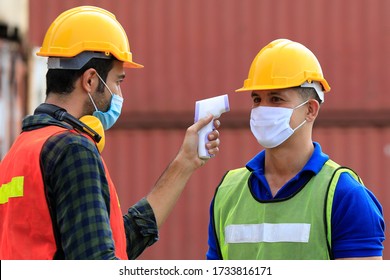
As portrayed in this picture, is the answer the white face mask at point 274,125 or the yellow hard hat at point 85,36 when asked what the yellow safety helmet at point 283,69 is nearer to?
the white face mask at point 274,125

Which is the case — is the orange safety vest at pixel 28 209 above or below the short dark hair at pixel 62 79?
below

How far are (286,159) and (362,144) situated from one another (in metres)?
5.59

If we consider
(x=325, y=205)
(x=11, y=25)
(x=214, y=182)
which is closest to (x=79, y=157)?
(x=325, y=205)

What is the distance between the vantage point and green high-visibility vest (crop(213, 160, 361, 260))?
3.27m

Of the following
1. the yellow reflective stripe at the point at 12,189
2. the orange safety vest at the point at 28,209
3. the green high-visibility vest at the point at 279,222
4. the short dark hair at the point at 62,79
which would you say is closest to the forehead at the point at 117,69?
the short dark hair at the point at 62,79

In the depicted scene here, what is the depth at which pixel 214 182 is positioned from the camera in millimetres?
9023

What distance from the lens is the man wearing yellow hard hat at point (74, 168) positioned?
111 inches

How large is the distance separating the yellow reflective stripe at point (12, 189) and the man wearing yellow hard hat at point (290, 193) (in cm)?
95

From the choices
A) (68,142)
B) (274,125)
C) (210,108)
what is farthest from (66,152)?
(274,125)

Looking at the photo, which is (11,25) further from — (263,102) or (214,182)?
(263,102)

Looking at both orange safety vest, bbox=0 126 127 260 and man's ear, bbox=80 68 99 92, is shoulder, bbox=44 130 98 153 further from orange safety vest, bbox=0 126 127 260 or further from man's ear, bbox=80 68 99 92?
man's ear, bbox=80 68 99 92

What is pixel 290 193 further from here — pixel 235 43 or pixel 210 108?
pixel 235 43

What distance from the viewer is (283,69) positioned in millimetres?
3619

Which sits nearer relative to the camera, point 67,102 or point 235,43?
point 67,102
